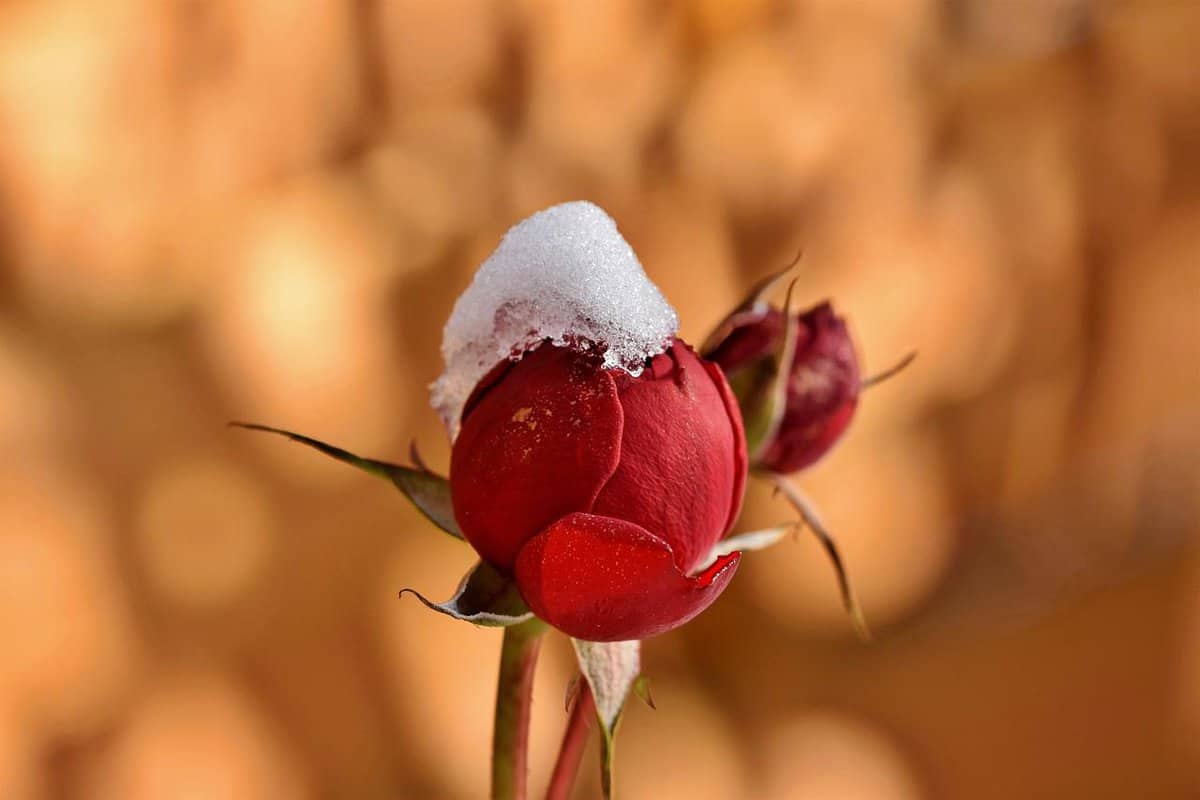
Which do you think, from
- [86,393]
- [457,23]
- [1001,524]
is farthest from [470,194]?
[1001,524]

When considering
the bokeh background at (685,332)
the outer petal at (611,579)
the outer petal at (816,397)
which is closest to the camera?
the outer petal at (611,579)

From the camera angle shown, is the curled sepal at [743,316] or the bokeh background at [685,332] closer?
the curled sepal at [743,316]

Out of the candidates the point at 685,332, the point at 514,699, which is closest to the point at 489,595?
the point at 514,699

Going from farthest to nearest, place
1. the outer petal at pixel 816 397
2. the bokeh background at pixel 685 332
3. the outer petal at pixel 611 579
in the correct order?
the bokeh background at pixel 685 332 → the outer petal at pixel 816 397 → the outer petal at pixel 611 579

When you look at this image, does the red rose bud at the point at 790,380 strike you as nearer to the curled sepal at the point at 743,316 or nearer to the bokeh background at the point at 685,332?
the curled sepal at the point at 743,316

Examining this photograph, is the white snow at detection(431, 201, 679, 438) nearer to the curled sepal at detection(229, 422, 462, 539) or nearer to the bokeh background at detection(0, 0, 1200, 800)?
the curled sepal at detection(229, 422, 462, 539)

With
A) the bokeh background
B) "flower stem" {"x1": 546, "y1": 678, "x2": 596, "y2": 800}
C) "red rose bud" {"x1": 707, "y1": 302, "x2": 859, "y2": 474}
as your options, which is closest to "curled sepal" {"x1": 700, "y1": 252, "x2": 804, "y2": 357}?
"red rose bud" {"x1": 707, "y1": 302, "x2": 859, "y2": 474}

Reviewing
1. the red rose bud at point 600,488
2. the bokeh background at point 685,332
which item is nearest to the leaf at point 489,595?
the red rose bud at point 600,488
